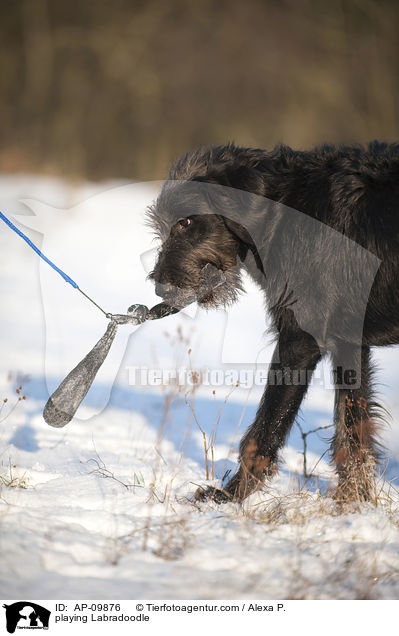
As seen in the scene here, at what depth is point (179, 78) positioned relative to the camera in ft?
29.7

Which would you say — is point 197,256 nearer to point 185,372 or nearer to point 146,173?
point 185,372

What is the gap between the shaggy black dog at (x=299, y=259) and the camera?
2.71 metres

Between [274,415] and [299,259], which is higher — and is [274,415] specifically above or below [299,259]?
below

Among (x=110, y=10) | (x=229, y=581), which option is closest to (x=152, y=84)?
(x=110, y=10)

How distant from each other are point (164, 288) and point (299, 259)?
2.78ft

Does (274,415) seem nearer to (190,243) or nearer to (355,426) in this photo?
(355,426)

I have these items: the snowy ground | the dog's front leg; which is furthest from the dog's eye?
the dog's front leg

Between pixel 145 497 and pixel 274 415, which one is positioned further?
pixel 274 415
